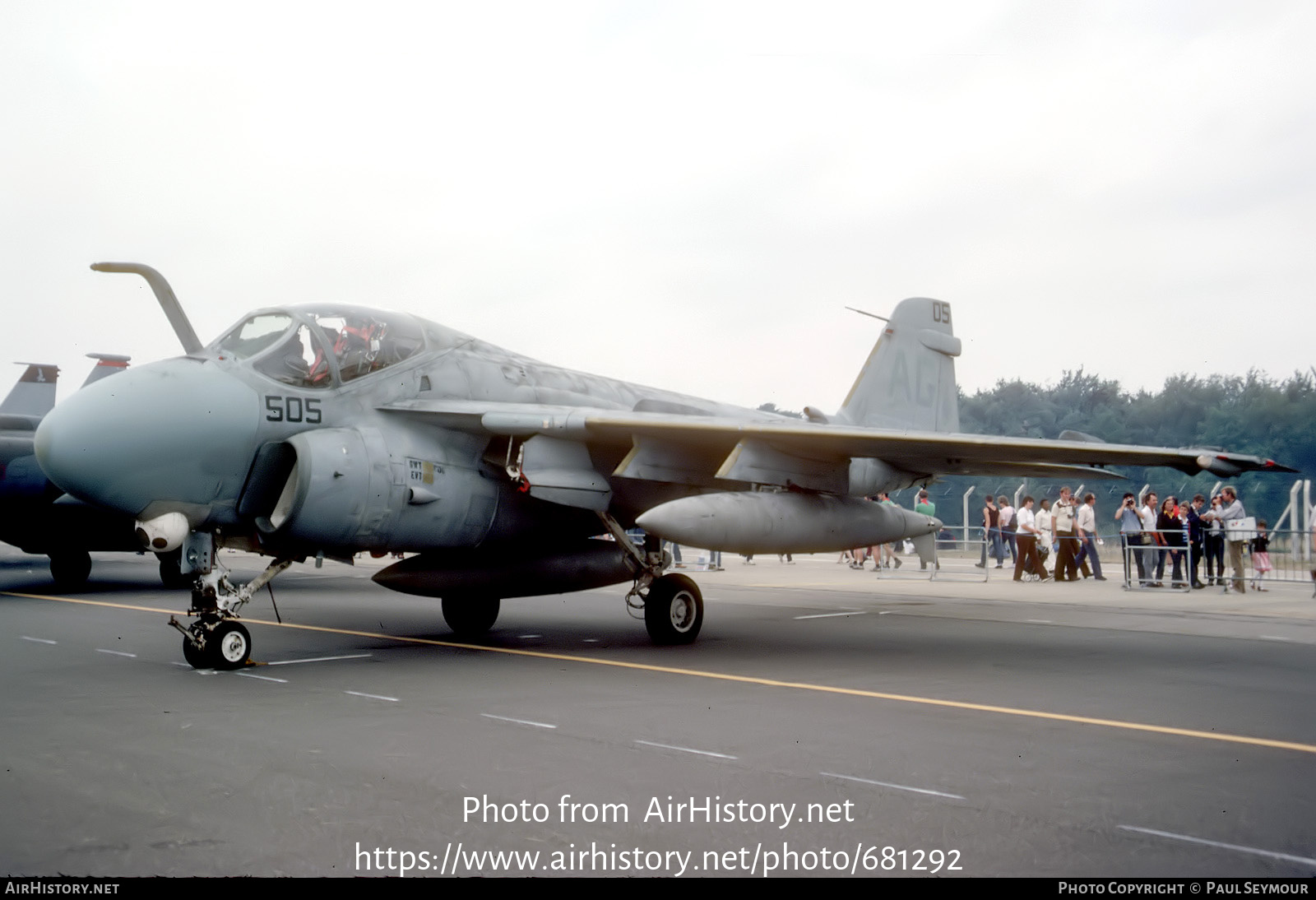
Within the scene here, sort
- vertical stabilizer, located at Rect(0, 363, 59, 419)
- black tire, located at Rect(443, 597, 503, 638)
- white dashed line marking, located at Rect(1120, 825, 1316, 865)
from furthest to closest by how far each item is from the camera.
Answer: vertical stabilizer, located at Rect(0, 363, 59, 419), black tire, located at Rect(443, 597, 503, 638), white dashed line marking, located at Rect(1120, 825, 1316, 865)

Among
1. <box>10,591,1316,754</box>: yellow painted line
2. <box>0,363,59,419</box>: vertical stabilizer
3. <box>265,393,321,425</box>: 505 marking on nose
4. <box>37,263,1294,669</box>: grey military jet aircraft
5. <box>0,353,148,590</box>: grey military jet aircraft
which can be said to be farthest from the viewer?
<box>0,363,59,419</box>: vertical stabilizer

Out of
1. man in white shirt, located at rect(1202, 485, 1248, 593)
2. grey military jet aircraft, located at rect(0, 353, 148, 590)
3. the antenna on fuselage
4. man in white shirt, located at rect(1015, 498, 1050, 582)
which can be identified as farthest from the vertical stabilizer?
man in white shirt, located at rect(1202, 485, 1248, 593)

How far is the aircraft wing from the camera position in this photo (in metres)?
9.16

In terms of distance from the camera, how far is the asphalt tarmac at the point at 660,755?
3787 mm

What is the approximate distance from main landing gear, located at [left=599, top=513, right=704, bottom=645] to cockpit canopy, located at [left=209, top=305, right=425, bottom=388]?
274 cm

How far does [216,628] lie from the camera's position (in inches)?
325

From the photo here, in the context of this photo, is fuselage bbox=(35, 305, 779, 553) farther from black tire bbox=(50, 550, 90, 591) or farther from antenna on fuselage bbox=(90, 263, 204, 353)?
black tire bbox=(50, 550, 90, 591)

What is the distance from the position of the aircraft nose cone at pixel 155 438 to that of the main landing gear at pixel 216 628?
21.0 inches

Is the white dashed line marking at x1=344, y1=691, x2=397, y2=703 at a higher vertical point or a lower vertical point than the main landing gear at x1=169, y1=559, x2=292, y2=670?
lower

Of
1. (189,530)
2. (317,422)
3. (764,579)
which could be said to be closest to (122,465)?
(189,530)

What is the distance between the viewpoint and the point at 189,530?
8.32 metres

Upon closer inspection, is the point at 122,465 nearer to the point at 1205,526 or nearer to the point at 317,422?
the point at 317,422

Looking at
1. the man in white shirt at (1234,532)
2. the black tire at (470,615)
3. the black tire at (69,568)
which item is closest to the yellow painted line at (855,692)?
the black tire at (470,615)

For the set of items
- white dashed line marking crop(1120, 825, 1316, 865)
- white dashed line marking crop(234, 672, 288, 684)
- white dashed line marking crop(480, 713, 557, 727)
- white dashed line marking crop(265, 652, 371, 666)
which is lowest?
white dashed line marking crop(265, 652, 371, 666)
